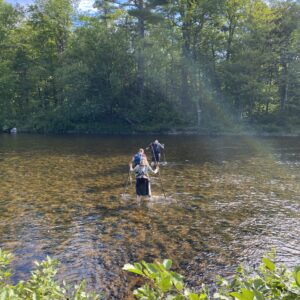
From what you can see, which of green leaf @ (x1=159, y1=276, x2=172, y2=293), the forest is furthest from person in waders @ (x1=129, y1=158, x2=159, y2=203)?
the forest

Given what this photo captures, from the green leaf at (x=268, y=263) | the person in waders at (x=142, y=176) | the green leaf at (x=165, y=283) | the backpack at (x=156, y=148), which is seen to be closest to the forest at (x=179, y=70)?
the backpack at (x=156, y=148)

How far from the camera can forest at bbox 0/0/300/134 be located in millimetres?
49562

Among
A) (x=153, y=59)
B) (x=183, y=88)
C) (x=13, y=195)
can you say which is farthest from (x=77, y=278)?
(x=183, y=88)

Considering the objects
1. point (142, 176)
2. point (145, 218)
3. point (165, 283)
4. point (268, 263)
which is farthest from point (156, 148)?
point (165, 283)

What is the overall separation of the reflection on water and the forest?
28.1 m

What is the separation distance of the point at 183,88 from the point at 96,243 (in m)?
46.4

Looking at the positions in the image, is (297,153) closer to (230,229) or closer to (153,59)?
(230,229)

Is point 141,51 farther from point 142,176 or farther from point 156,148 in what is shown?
point 142,176

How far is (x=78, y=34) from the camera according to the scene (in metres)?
53.8

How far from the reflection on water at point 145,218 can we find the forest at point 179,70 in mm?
28122

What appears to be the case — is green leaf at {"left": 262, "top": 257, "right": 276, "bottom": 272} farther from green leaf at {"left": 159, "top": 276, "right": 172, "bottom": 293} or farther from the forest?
the forest

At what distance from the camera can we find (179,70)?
54.0m

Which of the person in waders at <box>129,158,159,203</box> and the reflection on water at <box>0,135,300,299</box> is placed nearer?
the reflection on water at <box>0,135,300,299</box>

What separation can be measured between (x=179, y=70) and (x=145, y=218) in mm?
43939
